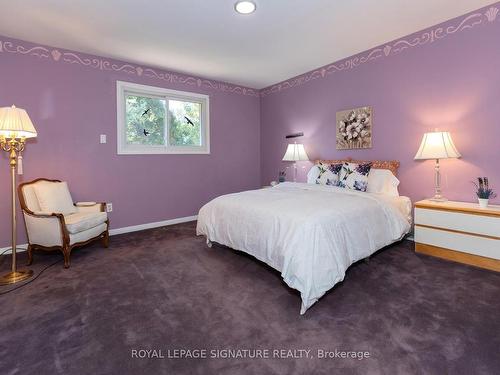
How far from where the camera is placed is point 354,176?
3377 mm

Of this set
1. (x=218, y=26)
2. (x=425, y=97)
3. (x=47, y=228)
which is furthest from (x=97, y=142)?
(x=425, y=97)

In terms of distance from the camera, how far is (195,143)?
15.4 ft

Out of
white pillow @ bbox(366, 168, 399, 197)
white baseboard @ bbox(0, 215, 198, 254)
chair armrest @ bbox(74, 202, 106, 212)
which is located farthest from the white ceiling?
white baseboard @ bbox(0, 215, 198, 254)

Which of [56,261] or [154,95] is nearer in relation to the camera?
[56,261]

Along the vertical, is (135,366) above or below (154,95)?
below

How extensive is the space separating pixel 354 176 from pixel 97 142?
3426 mm

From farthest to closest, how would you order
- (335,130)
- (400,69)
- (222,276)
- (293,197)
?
1. (335,130)
2. (400,69)
3. (293,197)
4. (222,276)

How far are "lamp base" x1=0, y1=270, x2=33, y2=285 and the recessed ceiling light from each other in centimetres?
314

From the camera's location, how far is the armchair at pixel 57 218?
8.75 feet

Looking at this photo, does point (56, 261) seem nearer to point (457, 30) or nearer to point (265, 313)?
point (265, 313)

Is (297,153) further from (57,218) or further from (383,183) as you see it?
(57,218)

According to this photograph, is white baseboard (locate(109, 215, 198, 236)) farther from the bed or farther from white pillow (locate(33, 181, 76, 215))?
the bed

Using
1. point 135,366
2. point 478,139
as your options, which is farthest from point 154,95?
point 478,139

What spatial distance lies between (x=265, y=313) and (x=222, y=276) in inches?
27.1
